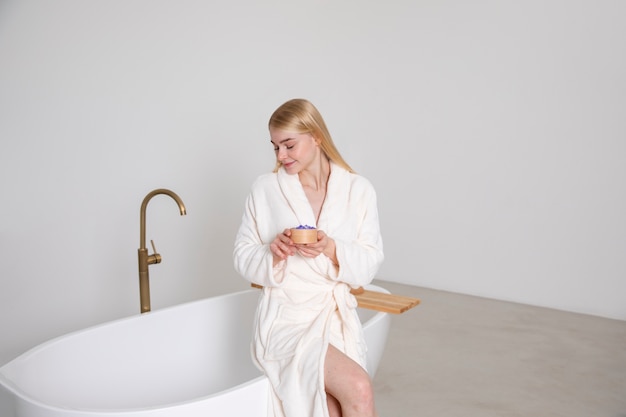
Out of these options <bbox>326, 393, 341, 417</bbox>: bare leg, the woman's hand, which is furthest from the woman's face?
<bbox>326, 393, 341, 417</bbox>: bare leg

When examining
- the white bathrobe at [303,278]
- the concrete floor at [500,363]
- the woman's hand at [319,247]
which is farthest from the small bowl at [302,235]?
the concrete floor at [500,363]

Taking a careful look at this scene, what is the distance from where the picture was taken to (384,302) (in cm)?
220

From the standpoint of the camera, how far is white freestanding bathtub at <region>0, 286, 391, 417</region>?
157 centimetres

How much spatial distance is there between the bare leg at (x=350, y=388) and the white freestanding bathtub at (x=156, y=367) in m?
0.18

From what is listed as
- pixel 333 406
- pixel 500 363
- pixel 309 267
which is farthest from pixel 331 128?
pixel 333 406

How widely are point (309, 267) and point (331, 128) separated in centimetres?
294

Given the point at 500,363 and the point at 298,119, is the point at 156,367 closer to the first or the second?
Result: the point at 298,119

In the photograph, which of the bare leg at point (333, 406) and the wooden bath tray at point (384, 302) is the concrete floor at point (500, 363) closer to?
the wooden bath tray at point (384, 302)

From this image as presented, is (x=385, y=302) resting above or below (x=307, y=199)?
below

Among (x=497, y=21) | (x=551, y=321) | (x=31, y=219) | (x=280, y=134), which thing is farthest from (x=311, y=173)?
(x=497, y=21)

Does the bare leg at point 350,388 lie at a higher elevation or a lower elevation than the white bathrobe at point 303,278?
lower

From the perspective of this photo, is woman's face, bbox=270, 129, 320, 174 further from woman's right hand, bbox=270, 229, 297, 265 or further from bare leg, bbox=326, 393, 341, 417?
bare leg, bbox=326, 393, 341, 417

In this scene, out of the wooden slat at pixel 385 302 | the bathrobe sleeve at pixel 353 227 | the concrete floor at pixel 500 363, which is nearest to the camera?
the bathrobe sleeve at pixel 353 227

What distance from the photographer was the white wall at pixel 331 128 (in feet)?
9.61
